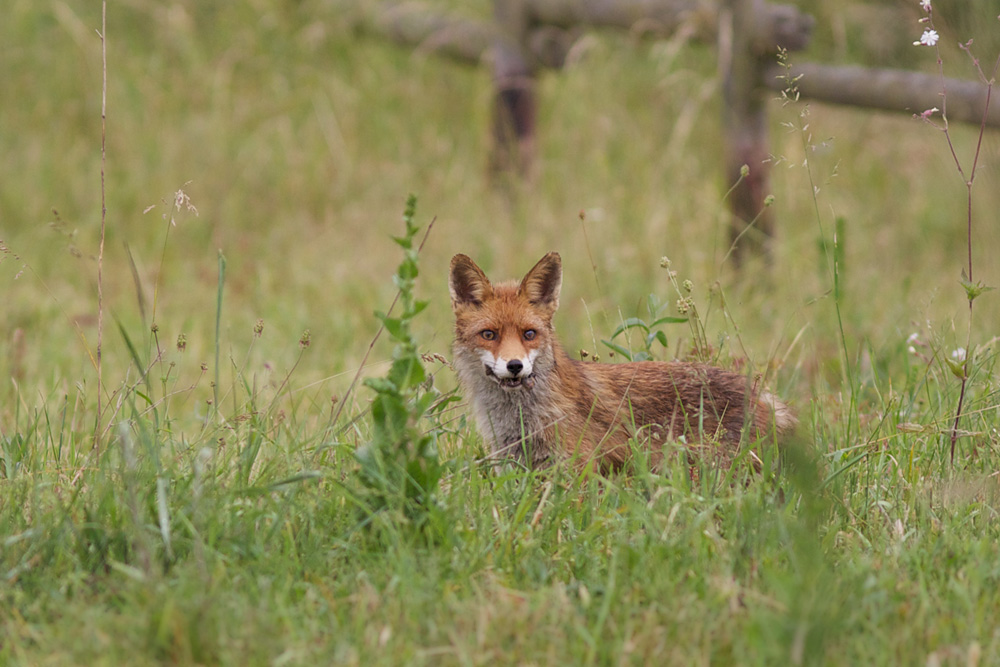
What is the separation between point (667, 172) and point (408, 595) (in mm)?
6323

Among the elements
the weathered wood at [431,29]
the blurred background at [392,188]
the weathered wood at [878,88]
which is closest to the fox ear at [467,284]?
the blurred background at [392,188]

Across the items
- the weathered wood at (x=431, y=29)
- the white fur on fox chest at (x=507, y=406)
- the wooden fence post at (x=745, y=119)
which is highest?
the weathered wood at (x=431, y=29)

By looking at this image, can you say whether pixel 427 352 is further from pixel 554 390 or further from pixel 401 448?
pixel 401 448

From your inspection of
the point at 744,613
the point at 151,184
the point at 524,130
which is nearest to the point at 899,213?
the point at 524,130

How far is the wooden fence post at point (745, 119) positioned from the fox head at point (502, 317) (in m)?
3.14

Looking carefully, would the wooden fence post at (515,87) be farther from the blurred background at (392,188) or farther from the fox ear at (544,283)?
the fox ear at (544,283)

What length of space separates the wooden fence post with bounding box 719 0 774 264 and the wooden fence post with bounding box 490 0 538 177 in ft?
6.96

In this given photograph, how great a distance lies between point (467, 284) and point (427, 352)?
461 mm

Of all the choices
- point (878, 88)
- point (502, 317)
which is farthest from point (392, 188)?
point (502, 317)

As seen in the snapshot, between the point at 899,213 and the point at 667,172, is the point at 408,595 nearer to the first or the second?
the point at 667,172

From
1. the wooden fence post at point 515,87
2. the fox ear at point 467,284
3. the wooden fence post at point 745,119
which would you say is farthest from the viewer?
the wooden fence post at point 515,87

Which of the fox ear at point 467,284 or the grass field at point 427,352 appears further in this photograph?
the fox ear at point 467,284

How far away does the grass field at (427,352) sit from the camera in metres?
2.53

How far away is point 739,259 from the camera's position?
24.0 ft
